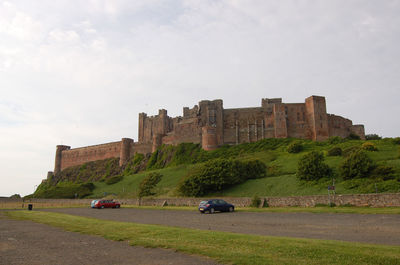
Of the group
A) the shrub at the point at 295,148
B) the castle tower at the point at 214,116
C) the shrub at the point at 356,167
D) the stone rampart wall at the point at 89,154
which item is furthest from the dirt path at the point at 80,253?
the stone rampart wall at the point at 89,154

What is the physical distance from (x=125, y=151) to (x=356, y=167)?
229ft

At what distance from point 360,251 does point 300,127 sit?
67301 millimetres

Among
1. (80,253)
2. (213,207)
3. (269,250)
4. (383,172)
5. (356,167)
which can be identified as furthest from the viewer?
(356,167)

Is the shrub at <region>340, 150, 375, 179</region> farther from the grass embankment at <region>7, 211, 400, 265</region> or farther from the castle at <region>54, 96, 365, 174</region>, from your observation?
the castle at <region>54, 96, 365, 174</region>

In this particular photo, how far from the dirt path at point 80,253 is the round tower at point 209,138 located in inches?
2507

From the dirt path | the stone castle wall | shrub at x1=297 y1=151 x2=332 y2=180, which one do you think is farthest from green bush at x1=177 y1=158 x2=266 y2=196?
the stone castle wall

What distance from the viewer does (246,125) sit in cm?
7781

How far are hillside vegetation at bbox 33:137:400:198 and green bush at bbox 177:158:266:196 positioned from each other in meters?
0.60

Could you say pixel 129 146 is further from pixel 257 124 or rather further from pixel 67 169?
pixel 257 124

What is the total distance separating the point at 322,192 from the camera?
106 ft

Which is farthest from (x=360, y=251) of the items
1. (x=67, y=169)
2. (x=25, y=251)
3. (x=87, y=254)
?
(x=67, y=169)

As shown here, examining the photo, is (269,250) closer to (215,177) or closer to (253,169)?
(215,177)

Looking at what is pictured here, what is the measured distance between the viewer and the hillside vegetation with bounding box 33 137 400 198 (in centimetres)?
3362

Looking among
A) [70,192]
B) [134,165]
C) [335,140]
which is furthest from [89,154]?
[335,140]
